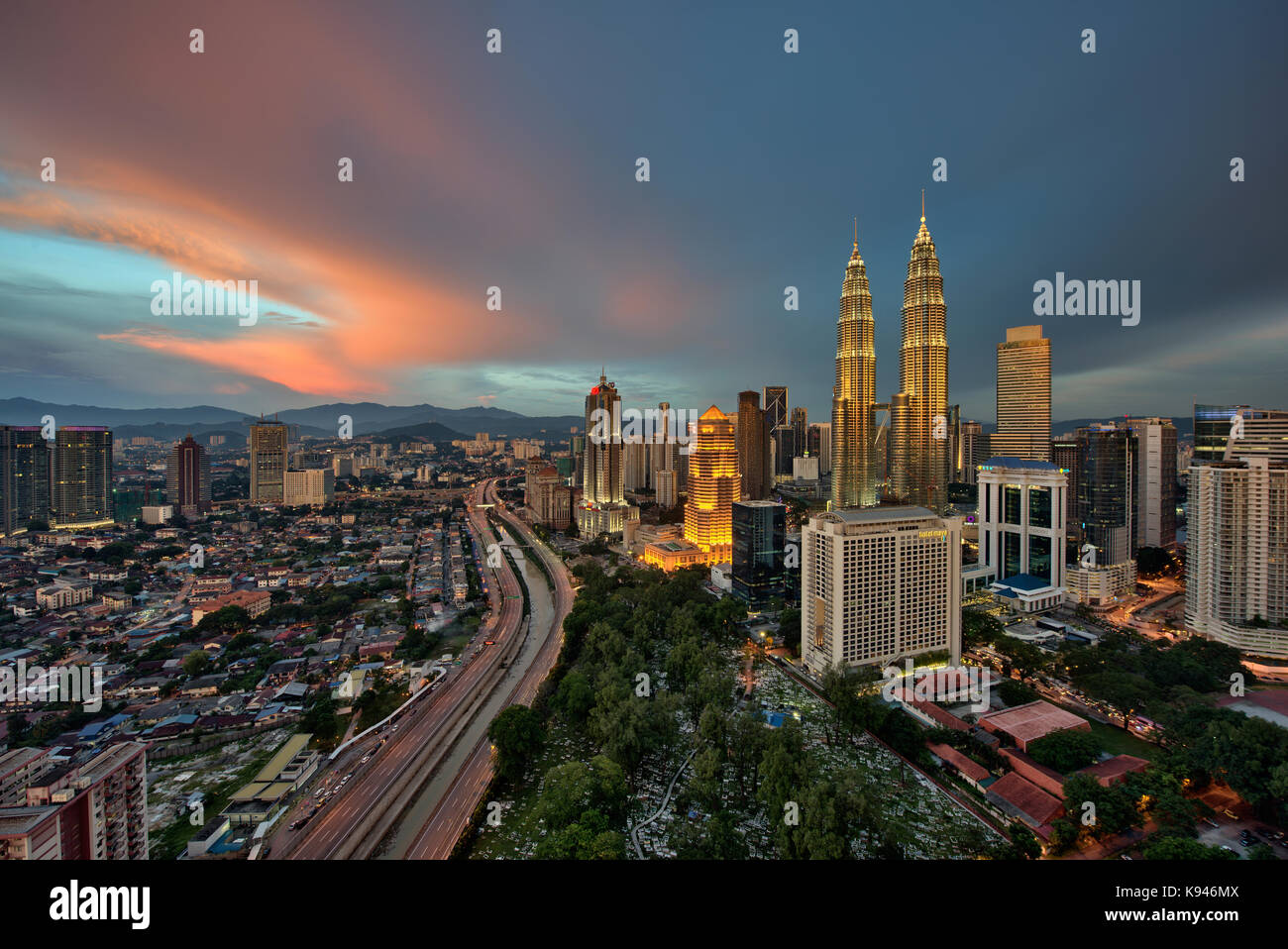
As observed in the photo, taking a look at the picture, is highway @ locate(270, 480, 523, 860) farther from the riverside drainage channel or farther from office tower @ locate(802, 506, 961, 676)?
office tower @ locate(802, 506, 961, 676)

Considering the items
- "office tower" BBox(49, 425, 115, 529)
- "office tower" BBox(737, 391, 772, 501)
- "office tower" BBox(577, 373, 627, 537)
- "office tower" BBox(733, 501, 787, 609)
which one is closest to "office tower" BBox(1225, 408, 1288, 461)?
"office tower" BBox(733, 501, 787, 609)

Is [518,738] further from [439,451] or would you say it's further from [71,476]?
[439,451]

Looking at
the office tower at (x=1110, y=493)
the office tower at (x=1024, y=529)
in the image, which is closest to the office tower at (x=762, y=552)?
the office tower at (x=1024, y=529)

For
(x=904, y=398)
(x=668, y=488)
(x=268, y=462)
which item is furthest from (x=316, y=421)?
(x=904, y=398)

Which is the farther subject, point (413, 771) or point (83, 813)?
point (413, 771)

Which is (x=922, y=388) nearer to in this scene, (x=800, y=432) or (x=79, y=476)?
(x=800, y=432)

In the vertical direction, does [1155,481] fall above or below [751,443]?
below
